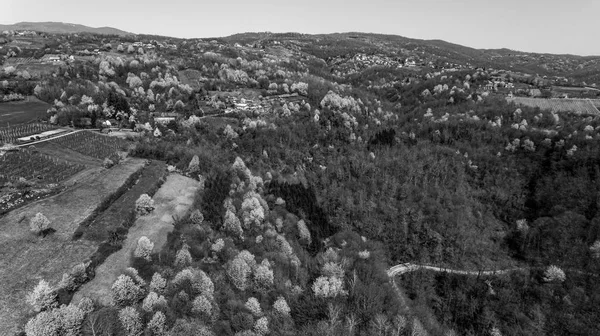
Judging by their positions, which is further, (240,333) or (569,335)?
(569,335)

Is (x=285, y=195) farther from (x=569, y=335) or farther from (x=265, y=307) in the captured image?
(x=569, y=335)

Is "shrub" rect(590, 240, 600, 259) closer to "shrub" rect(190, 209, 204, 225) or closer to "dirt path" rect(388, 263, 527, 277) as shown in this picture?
"dirt path" rect(388, 263, 527, 277)

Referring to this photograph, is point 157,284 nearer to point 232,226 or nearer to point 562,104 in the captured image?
point 232,226

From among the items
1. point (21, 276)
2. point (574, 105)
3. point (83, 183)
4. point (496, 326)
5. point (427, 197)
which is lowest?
point (496, 326)

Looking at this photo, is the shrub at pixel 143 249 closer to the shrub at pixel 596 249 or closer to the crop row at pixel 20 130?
the crop row at pixel 20 130

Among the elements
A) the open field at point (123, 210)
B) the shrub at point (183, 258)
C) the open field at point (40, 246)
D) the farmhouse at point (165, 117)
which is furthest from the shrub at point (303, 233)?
the farmhouse at point (165, 117)

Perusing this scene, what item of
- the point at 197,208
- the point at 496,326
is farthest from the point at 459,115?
the point at 197,208
